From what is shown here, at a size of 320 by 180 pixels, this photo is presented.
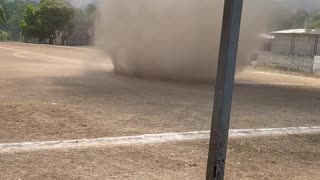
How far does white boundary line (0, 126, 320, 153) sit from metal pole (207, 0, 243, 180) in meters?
2.87

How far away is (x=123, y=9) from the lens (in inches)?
630

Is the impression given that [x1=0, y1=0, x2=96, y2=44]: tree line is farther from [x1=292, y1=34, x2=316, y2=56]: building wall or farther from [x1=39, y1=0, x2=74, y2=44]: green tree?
[x1=292, y1=34, x2=316, y2=56]: building wall

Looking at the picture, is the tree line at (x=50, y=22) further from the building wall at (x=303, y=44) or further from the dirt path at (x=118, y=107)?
the dirt path at (x=118, y=107)

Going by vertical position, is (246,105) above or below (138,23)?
below

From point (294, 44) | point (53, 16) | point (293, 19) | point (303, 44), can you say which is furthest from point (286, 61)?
point (53, 16)

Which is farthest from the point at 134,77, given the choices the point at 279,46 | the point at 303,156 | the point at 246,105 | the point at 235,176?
the point at 279,46

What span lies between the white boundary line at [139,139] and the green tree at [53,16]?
4754 cm

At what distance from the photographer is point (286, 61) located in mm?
33156

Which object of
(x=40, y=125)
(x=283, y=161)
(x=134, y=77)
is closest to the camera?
(x=283, y=161)

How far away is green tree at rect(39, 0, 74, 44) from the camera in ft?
177

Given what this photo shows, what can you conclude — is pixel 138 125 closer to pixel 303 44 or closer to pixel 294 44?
pixel 303 44

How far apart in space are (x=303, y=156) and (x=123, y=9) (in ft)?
34.1

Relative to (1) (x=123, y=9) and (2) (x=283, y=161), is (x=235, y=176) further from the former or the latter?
(1) (x=123, y=9)

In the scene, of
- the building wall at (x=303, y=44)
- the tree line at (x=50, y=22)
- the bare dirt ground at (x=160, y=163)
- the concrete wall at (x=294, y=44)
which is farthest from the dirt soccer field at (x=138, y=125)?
the tree line at (x=50, y=22)
